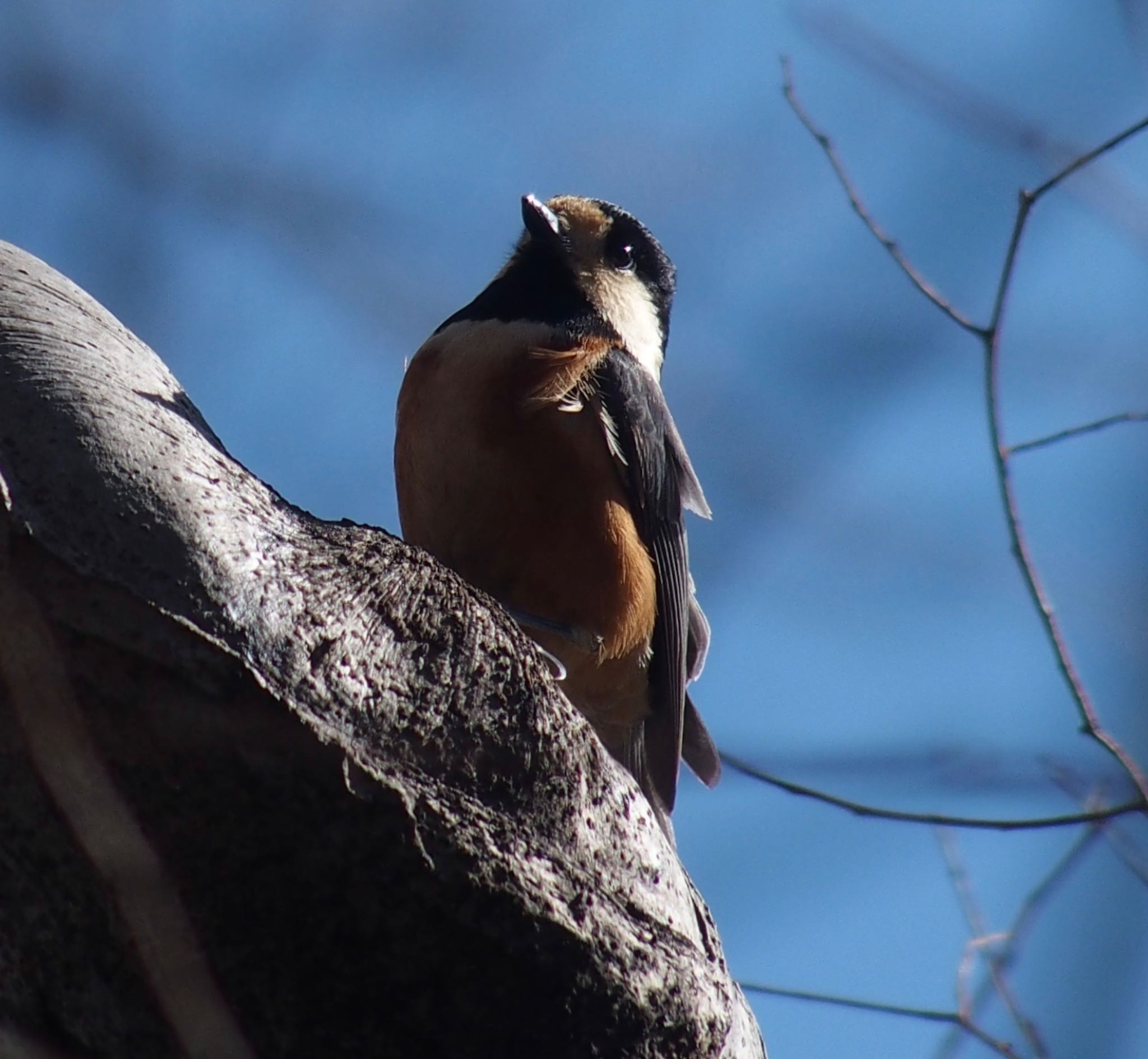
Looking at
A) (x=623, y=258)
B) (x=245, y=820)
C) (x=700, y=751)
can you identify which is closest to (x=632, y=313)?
(x=623, y=258)

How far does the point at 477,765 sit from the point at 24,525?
2.31ft

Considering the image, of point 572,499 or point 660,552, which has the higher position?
point 660,552

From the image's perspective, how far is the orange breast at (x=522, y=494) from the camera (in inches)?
147

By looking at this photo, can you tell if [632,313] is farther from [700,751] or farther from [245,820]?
[245,820]

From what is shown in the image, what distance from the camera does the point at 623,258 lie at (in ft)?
15.4

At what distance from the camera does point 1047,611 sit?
305cm

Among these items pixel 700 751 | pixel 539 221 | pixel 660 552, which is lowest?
pixel 700 751

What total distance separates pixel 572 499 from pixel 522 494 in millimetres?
145

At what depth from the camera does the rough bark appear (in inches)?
73.7

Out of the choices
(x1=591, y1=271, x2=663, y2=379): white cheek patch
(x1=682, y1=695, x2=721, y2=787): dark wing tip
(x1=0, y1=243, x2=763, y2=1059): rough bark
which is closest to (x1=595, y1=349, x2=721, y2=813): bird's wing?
(x1=682, y1=695, x2=721, y2=787): dark wing tip

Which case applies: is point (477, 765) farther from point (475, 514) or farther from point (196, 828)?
point (475, 514)

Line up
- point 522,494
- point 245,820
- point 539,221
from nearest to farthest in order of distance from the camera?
1. point 245,820
2. point 522,494
3. point 539,221

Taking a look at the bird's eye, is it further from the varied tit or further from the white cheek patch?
the varied tit

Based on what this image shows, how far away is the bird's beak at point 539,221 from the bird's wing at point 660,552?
1.76ft
